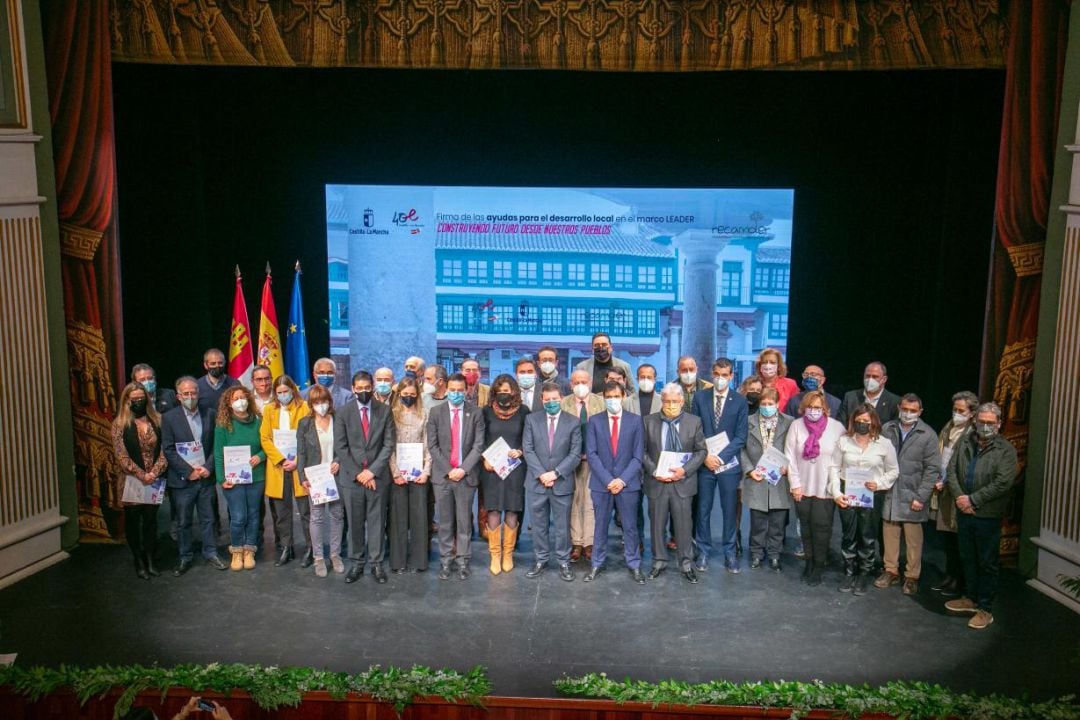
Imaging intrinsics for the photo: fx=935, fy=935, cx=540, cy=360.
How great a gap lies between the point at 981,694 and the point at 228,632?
184 inches

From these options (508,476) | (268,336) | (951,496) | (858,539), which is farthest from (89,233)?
(951,496)

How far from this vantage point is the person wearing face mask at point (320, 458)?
6855mm

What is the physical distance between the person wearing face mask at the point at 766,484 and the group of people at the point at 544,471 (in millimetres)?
12

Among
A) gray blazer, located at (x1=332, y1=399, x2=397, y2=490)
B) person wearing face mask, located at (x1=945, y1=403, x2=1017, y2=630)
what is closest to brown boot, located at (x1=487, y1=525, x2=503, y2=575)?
gray blazer, located at (x1=332, y1=399, x2=397, y2=490)

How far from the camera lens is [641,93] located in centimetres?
905

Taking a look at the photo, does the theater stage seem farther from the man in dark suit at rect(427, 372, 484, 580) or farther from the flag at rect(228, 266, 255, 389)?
the flag at rect(228, 266, 255, 389)

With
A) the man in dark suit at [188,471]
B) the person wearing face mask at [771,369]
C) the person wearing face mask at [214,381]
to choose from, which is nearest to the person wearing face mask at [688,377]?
the person wearing face mask at [771,369]

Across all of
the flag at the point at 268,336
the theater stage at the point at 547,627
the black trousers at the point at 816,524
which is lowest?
the theater stage at the point at 547,627

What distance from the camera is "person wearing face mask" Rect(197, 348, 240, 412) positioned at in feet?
24.6

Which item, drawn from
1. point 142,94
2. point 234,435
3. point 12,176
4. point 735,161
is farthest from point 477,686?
point 142,94

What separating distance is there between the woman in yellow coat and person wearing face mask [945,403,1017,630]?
468 cm

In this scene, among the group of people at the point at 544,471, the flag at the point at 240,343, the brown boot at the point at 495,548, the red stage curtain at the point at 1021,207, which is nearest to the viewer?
the group of people at the point at 544,471

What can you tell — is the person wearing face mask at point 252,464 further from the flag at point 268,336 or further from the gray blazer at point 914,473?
the gray blazer at point 914,473

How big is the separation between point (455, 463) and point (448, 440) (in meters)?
0.18
